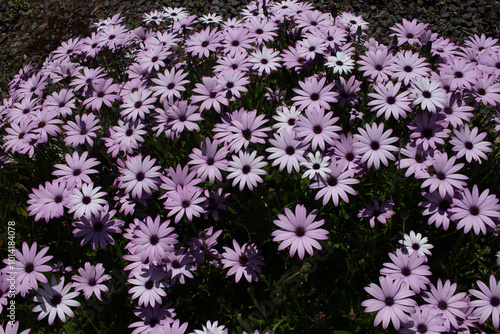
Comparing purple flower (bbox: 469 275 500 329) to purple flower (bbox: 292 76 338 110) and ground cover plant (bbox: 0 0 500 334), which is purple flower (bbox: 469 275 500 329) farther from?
purple flower (bbox: 292 76 338 110)

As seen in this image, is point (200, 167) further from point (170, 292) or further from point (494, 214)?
point (494, 214)

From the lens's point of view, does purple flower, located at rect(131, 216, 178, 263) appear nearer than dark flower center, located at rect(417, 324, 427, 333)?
No

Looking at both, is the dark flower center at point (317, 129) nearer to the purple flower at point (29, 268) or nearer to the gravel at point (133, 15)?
the purple flower at point (29, 268)

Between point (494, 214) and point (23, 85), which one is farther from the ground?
point (23, 85)

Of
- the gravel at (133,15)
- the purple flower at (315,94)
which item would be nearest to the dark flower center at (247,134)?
the purple flower at (315,94)

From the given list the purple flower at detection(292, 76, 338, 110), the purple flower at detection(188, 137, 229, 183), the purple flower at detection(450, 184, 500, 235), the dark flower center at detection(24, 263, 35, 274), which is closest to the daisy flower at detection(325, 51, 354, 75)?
the purple flower at detection(292, 76, 338, 110)

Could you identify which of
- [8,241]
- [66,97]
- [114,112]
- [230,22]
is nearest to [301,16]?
[230,22]

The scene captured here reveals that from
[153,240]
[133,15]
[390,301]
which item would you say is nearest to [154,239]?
[153,240]
